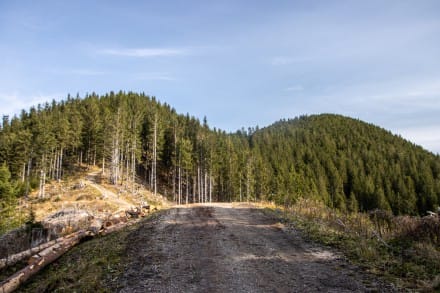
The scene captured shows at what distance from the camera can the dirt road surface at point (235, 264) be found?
268 inches

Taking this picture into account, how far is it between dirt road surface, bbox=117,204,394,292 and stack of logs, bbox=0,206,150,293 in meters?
3.41

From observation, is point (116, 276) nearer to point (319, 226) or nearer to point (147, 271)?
point (147, 271)

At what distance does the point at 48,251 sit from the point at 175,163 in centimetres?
4996

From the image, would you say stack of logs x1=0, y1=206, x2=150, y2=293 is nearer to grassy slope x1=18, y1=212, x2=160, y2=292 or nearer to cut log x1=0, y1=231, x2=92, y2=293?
cut log x1=0, y1=231, x2=92, y2=293

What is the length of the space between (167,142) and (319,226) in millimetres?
66704

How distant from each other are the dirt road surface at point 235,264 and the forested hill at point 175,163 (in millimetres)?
18112

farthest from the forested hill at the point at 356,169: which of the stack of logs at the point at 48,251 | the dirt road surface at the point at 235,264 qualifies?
the dirt road surface at the point at 235,264

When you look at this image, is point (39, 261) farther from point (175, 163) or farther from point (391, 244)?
point (175, 163)

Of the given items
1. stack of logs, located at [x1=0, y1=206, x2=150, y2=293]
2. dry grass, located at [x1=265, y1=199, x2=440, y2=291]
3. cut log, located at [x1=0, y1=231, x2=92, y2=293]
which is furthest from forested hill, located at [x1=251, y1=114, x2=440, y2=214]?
cut log, located at [x1=0, y1=231, x2=92, y2=293]

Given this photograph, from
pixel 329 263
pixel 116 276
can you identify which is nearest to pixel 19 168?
pixel 116 276

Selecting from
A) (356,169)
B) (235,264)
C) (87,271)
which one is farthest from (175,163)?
(356,169)

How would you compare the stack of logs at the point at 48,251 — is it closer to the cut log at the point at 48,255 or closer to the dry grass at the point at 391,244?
the cut log at the point at 48,255

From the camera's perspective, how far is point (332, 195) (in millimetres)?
96500

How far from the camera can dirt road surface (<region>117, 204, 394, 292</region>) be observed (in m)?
6.81
